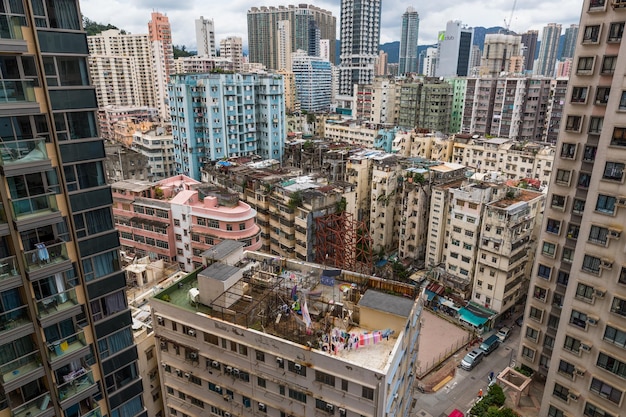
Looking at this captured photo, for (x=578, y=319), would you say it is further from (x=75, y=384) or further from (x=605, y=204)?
(x=75, y=384)

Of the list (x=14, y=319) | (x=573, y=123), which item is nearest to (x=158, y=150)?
(x=573, y=123)

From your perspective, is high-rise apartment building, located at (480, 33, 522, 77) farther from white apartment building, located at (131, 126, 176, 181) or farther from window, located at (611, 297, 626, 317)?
window, located at (611, 297, 626, 317)

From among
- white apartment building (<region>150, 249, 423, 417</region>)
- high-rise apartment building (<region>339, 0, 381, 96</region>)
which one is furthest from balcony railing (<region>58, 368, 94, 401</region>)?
high-rise apartment building (<region>339, 0, 381, 96</region>)

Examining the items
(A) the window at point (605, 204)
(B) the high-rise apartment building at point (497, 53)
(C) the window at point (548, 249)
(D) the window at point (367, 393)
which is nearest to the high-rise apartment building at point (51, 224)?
(D) the window at point (367, 393)

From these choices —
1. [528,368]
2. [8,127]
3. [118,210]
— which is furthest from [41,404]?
[118,210]

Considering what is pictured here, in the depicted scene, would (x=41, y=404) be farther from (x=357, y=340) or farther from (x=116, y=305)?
(x=357, y=340)
